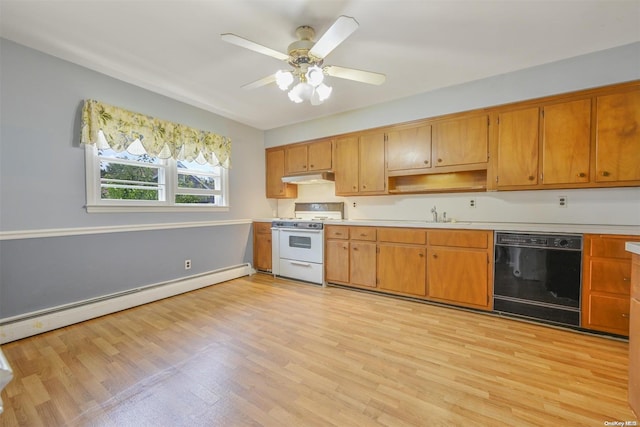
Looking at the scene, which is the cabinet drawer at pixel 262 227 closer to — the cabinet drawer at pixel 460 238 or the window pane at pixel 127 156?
the window pane at pixel 127 156

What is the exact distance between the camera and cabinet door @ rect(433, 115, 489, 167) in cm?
298

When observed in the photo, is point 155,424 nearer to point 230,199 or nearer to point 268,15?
point 268,15

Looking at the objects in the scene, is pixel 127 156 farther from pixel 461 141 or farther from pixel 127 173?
pixel 461 141

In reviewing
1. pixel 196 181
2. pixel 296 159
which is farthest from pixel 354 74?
pixel 196 181

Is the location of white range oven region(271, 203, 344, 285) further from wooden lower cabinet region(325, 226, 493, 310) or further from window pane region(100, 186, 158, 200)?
window pane region(100, 186, 158, 200)

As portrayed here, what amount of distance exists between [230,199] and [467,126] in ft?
11.0

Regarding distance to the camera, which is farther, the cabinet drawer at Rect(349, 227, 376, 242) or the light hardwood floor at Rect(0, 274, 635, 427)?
the cabinet drawer at Rect(349, 227, 376, 242)

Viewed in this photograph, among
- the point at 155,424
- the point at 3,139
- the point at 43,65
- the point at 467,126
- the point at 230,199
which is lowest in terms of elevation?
the point at 155,424

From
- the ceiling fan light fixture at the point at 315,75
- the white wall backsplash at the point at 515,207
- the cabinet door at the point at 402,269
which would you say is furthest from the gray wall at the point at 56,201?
the white wall backsplash at the point at 515,207

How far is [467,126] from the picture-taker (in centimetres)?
306

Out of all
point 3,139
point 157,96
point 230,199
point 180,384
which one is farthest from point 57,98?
point 180,384

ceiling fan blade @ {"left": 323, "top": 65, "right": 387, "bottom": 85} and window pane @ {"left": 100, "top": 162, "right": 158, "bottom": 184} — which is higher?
ceiling fan blade @ {"left": 323, "top": 65, "right": 387, "bottom": 85}

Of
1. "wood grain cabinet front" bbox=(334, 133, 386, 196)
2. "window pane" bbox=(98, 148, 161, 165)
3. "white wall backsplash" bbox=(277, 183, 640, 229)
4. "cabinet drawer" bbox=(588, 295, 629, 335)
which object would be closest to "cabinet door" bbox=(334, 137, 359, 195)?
"wood grain cabinet front" bbox=(334, 133, 386, 196)

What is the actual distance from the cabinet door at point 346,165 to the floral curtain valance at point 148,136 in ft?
5.39
